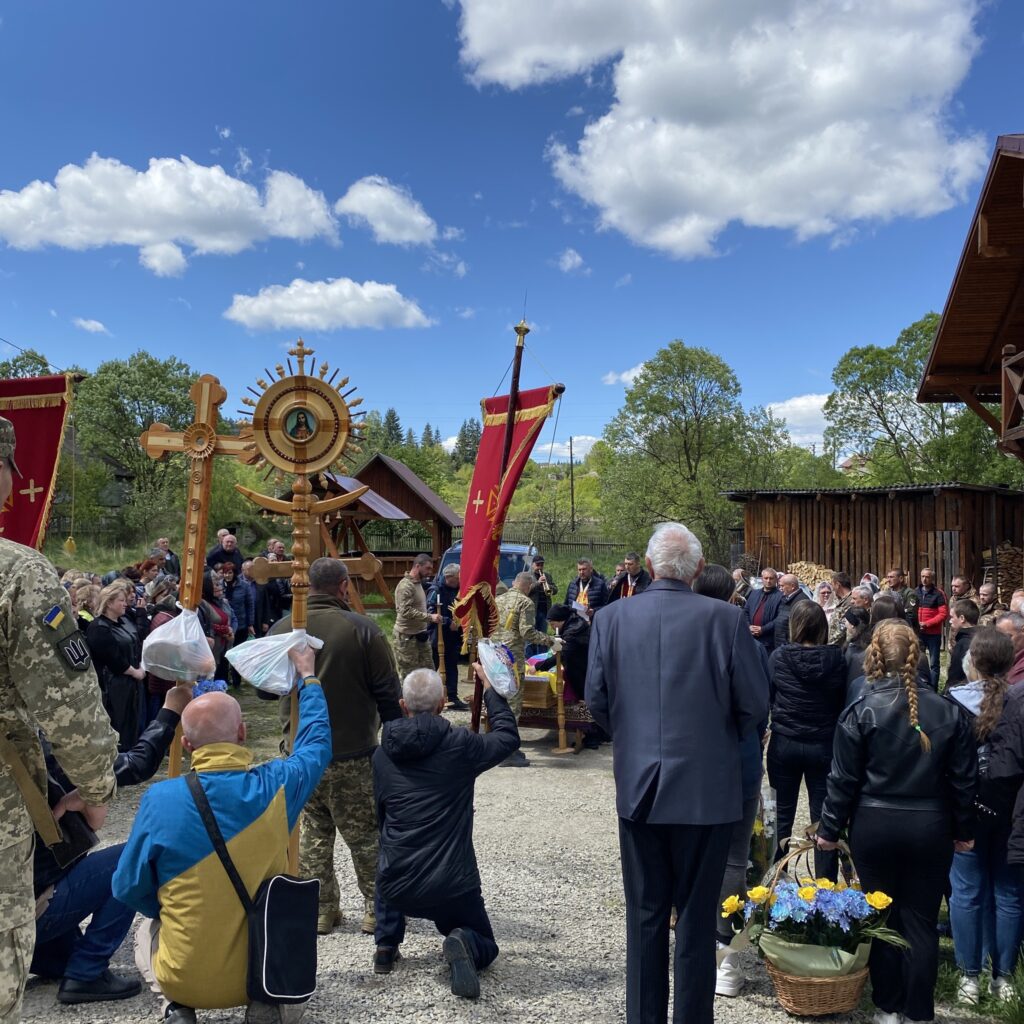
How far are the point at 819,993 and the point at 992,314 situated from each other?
1002 cm

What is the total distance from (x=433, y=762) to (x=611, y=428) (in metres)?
29.5

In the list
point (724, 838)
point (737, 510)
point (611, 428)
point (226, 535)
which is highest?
point (611, 428)

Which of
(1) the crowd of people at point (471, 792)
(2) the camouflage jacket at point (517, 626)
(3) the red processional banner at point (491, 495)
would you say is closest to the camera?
(1) the crowd of people at point (471, 792)

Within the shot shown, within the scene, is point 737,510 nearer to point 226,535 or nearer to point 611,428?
point 611,428

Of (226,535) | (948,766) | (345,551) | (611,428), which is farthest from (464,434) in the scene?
(948,766)

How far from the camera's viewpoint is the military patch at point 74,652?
8.39 ft

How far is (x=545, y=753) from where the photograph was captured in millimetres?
9469

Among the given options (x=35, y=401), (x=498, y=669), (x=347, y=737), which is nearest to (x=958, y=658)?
(x=498, y=669)

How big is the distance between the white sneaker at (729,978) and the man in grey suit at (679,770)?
96 cm

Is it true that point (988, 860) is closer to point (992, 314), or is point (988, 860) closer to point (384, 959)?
point (384, 959)

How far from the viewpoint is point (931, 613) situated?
1295 centimetres

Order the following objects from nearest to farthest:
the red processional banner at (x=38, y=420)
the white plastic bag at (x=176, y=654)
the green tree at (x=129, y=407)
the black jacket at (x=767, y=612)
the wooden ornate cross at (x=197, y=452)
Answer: the white plastic bag at (x=176, y=654) < the wooden ornate cross at (x=197, y=452) < the red processional banner at (x=38, y=420) < the black jacket at (x=767, y=612) < the green tree at (x=129, y=407)

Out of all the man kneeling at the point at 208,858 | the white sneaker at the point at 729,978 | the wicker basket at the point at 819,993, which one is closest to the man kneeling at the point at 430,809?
the man kneeling at the point at 208,858

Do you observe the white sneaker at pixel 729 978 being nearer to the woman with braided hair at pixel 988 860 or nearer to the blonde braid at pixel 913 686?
the woman with braided hair at pixel 988 860
